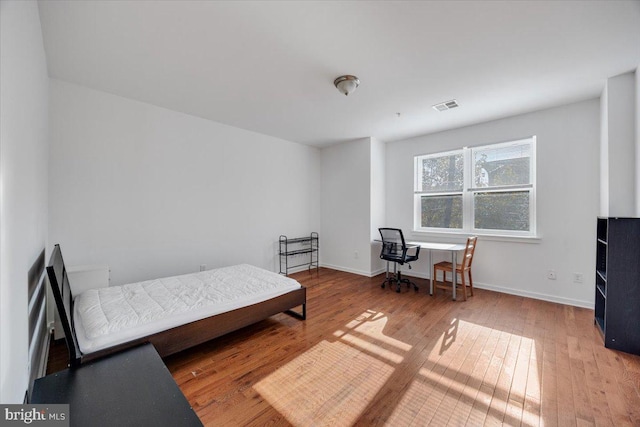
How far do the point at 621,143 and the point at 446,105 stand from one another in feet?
5.94

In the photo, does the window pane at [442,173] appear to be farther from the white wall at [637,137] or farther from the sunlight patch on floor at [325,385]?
the sunlight patch on floor at [325,385]

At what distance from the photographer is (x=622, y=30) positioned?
80.4 inches

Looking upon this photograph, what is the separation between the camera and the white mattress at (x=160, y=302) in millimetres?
1931

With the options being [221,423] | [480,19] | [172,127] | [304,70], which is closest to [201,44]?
[304,70]

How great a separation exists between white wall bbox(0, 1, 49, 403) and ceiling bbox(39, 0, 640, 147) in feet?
2.05

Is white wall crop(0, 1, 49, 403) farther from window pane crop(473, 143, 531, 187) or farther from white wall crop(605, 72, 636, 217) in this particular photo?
window pane crop(473, 143, 531, 187)

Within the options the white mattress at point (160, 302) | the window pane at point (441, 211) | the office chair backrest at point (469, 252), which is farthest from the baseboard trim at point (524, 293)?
the white mattress at point (160, 302)

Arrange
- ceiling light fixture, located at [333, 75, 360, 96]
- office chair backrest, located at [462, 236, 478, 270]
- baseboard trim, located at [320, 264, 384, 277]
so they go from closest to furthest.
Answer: ceiling light fixture, located at [333, 75, 360, 96] → office chair backrest, located at [462, 236, 478, 270] → baseboard trim, located at [320, 264, 384, 277]

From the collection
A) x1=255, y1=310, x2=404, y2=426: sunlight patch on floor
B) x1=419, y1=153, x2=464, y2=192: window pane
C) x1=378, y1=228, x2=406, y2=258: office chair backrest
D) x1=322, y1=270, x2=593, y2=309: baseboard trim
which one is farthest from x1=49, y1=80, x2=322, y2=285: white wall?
x1=419, y1=153, x2=464, y2=192: window pane

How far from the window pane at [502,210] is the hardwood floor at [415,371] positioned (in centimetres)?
129

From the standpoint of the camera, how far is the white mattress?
1931mm

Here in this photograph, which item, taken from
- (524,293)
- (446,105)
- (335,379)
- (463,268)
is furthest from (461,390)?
(446,105)

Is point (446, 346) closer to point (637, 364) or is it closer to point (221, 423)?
point (637, 364)

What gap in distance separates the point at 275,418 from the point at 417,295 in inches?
114
